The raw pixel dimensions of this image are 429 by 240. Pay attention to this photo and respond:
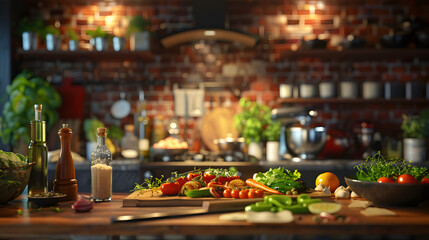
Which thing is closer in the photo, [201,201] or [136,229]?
[136,229]

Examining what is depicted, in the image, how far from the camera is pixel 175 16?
4.51 meters

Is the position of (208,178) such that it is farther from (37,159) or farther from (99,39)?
(99,39)

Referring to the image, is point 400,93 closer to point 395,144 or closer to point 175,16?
point 395,144

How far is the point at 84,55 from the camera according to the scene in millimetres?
4324

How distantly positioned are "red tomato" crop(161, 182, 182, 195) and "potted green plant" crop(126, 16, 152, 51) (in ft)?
8.24

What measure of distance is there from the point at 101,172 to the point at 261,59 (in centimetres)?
291

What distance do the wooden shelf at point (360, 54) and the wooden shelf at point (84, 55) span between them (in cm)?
132

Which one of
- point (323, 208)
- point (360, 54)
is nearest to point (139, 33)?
point (360, 54)

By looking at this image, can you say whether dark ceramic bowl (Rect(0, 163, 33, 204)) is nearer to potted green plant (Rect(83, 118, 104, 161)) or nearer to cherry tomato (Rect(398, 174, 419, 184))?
cherry tomato (Rect(398, 174, 419, 184))

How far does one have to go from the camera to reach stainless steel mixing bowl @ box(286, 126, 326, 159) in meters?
3.82

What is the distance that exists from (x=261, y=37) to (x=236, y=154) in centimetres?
126

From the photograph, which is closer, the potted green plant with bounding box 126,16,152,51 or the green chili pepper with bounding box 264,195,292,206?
the green chili pepper with bounding box 264,195,292,206

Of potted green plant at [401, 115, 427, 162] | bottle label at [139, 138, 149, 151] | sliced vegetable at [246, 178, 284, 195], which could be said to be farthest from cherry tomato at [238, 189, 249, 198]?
potted green plant at [401, 115, 427, 162]

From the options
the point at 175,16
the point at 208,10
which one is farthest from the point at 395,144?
the point at 175,16
